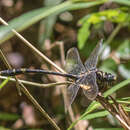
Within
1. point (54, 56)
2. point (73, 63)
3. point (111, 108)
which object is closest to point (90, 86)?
point (111, 108)

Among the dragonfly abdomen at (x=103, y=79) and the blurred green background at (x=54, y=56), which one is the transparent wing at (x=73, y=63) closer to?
the dragonfly abdomen at (x=103, y=79)

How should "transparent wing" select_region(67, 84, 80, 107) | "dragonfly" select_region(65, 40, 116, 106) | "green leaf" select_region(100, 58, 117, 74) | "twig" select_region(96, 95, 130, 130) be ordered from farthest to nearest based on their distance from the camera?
"green leaf" select_region(100, 58, 117, 74), "transparent wing" select_region(67, 84, 80, 107), "dragonfly" select_region(65, 40, 116, 106), "twig" select_region(96, 95, 130, 130)

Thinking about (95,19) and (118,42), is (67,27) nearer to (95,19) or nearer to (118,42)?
(118,42)

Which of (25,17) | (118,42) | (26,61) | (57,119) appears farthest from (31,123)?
(25,17)

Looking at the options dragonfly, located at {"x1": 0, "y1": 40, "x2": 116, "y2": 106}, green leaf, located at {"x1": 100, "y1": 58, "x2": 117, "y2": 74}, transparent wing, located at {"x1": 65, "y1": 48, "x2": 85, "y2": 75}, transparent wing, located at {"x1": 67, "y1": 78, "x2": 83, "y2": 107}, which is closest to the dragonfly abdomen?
dragonfly, located at {"x1": 0, "y1": 40, "x2": 116, "y2": 106}

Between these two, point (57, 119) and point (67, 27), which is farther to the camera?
point (67, 27)

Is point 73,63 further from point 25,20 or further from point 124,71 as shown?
point 124,71

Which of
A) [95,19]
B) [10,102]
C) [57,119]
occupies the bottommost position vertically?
[57,119]

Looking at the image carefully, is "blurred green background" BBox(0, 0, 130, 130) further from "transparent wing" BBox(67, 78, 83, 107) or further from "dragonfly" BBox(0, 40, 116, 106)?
"transparent wing" BBox(67, 78, 83, 107)

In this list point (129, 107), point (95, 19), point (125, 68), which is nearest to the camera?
point (129, 107)
